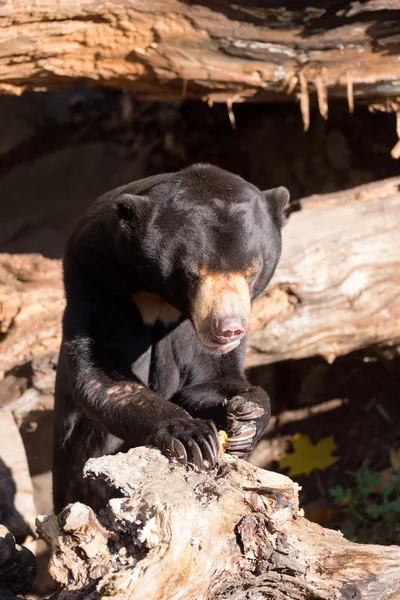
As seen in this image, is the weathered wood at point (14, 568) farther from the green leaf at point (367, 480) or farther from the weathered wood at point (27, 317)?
the green leaf at point (367, 480)

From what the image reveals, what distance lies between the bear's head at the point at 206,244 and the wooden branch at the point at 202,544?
680mm

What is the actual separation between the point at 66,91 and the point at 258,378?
10.2 ft

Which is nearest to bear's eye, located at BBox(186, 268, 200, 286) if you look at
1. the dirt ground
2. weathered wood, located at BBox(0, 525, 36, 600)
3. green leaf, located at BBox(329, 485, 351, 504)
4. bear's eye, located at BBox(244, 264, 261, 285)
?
bear's eye, located at BBox(244, 264, 261, 285)

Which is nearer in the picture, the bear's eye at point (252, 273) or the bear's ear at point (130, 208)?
the bear's eye at point (252, 273)

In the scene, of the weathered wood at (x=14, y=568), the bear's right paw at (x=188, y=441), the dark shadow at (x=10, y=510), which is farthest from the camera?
the dark shadow at (x=10, y=510)

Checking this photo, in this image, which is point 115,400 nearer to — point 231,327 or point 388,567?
point 231,327

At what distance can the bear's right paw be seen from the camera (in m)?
2.93

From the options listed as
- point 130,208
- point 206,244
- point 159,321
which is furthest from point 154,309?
point 206,244

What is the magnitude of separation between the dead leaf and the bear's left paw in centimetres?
294

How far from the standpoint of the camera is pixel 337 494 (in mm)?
6195

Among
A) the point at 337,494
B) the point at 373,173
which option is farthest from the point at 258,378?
the point at 373,173

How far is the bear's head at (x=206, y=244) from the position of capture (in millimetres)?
3365

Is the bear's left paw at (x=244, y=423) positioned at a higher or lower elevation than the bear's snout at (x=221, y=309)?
lower

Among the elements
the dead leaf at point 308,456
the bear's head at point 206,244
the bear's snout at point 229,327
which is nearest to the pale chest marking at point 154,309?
the bear's head at point 206,244
